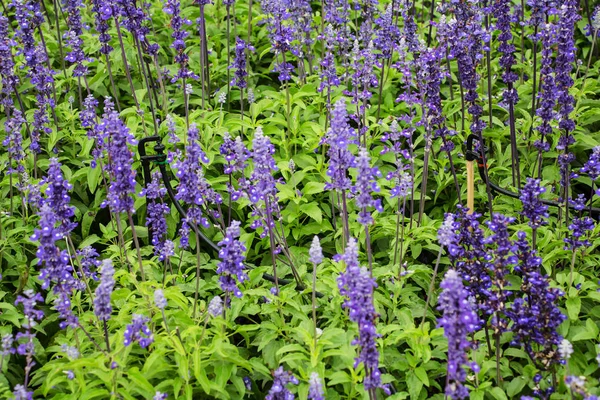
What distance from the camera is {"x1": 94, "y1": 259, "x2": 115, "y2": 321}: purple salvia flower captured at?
14.2 ft

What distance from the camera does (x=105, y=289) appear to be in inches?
172

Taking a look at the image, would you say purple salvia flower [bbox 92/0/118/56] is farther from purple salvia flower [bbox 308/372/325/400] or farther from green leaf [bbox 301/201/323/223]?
purple salvia flower [bbox 308/372/325/400]

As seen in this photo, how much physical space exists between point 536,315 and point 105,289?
2.57 m

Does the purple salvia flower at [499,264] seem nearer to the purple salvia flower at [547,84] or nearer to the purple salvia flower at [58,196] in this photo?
the purple salvia flower at [547,84]

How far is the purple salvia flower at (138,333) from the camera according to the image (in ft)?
15.0

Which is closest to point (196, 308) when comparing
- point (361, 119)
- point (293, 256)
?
point (293, 256)

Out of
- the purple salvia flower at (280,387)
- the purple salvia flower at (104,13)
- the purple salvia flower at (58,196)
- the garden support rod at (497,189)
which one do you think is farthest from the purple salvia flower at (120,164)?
the garden support rod at (497,189)

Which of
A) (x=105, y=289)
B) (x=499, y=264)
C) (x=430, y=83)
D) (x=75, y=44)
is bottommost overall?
(x=499, y=264)

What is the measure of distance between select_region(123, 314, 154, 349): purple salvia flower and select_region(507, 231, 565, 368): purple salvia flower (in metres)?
2.26

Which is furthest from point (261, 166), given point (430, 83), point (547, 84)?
point (547, 84)

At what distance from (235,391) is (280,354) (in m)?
0.40

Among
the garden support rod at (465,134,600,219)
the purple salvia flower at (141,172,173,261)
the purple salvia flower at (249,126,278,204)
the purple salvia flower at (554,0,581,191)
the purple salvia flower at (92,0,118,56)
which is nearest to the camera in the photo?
the purple salvia flower at (249,126,278,204)

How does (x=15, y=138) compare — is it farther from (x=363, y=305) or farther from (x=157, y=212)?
(x=363, y=305)

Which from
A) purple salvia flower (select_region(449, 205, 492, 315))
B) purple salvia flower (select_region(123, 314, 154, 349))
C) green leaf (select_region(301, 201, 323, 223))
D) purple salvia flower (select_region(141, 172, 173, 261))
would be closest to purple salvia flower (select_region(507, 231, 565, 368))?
purple salvia flower (select_region(449, 205, 492, 315))
